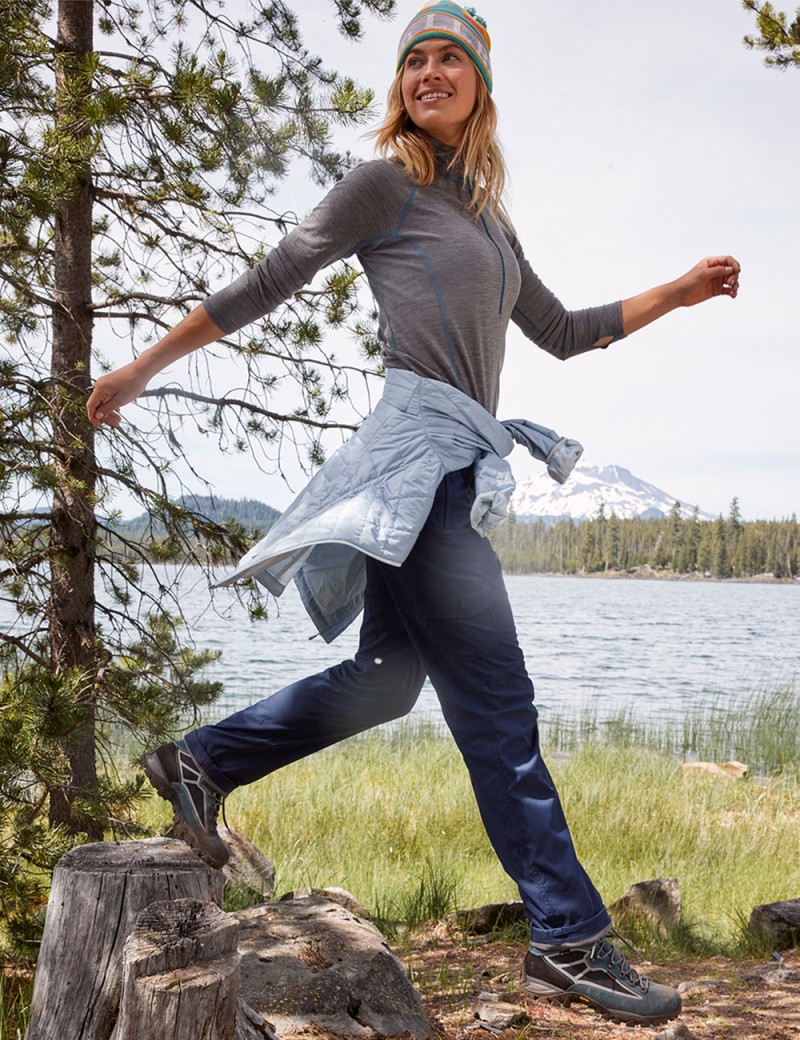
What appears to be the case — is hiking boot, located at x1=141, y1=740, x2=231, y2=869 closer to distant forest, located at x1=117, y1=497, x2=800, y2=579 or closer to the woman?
the woman

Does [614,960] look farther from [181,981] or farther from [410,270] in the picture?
[410,270]

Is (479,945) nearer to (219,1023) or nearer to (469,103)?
(219,1023)

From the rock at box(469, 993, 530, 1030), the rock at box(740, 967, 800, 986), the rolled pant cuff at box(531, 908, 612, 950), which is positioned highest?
the rolled pant cuff at box(531, 908, 612, 950)

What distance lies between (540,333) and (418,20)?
2.69 feet

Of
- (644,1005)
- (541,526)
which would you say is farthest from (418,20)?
(541,526)

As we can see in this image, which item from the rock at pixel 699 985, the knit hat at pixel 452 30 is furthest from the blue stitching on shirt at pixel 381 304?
the rock at pixel 699 985

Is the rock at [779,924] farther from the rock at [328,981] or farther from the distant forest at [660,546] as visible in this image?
the distant forest at [660,546]

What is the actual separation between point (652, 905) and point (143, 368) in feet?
8.42

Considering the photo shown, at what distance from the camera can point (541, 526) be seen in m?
81.1

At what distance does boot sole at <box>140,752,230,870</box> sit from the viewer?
2217mm

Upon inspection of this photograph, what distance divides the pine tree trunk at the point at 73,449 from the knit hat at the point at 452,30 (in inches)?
57.3

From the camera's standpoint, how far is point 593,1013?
7.20 feet

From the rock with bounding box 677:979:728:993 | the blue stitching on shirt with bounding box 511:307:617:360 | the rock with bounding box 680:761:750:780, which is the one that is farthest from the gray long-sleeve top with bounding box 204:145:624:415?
the rock with bounding box 680:761:750:780

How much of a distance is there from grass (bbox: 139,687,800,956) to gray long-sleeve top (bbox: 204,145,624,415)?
211 cm
